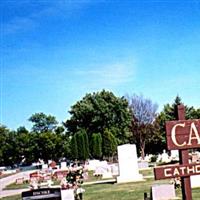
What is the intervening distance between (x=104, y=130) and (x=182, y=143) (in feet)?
220

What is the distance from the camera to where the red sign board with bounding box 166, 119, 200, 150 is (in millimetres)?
7773

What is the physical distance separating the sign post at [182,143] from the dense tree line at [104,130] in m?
57.3

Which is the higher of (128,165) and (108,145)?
(108,145)

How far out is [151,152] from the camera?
7694 cm

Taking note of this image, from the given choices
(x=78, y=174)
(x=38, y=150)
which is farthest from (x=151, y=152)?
(x=78, y=174)

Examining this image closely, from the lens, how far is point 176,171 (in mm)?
7805

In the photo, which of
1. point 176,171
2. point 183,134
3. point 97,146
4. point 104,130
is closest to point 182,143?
point 183,134

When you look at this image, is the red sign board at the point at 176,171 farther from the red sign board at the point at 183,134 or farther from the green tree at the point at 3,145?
the green tree at the point at 3,145

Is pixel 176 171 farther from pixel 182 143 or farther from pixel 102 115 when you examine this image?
pixel 102 115

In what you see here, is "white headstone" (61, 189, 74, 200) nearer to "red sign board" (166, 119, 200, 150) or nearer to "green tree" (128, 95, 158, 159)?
"red sign board" (166, 119, 200, 150)

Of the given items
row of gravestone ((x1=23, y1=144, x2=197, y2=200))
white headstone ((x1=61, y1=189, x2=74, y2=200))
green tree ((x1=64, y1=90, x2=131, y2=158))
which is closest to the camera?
white headstone ((x1=61, y1=189, x2=74, y2=200))

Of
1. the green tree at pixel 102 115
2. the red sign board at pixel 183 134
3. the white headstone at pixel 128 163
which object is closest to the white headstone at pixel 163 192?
the red sign board at pixel 183 134

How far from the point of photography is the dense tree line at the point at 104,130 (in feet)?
219

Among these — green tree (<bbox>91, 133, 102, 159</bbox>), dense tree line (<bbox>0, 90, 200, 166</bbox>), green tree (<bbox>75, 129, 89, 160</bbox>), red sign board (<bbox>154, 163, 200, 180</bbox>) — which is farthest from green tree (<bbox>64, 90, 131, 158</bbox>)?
red sign board (<bbox>154, 163, 200, 180</bbox>)
